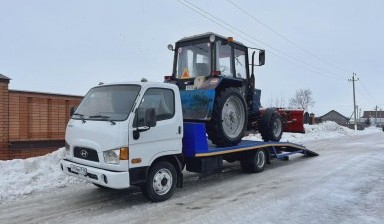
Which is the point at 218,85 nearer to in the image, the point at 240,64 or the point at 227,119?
the point at 227,119

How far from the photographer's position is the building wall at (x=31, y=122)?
10305 mm

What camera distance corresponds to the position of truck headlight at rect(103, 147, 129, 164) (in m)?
6.04

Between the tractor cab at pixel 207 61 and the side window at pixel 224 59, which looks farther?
the side window at pixel 224 59

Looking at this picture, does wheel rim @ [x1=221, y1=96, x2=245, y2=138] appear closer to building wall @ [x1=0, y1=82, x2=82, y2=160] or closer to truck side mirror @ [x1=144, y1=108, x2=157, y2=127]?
truck side mirror @ [x1=144, y1=108, x2=157, y2=127]

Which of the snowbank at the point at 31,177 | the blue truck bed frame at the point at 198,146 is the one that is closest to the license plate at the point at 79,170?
the snowbank at the point at 31,177

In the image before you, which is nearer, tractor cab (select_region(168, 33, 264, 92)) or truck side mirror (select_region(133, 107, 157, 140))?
truck side mirror (select_region(133, 107, 157, 140))

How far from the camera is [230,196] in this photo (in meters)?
7.04

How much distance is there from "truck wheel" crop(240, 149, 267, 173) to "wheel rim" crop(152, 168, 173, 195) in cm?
323

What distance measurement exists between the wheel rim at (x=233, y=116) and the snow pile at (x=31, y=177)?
3.64m

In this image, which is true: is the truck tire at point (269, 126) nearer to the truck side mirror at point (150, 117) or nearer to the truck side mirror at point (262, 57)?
the truck side mirror at point (262, 57)

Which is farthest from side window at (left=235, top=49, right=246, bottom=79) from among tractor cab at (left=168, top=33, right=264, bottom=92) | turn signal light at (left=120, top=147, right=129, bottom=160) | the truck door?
turn signal light at (left=120, top=147, right=129, bottom=160)

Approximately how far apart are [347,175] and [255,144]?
228 centimetres

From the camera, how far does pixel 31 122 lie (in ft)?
35.9

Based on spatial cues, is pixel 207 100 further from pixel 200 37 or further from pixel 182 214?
pixel 182 214
